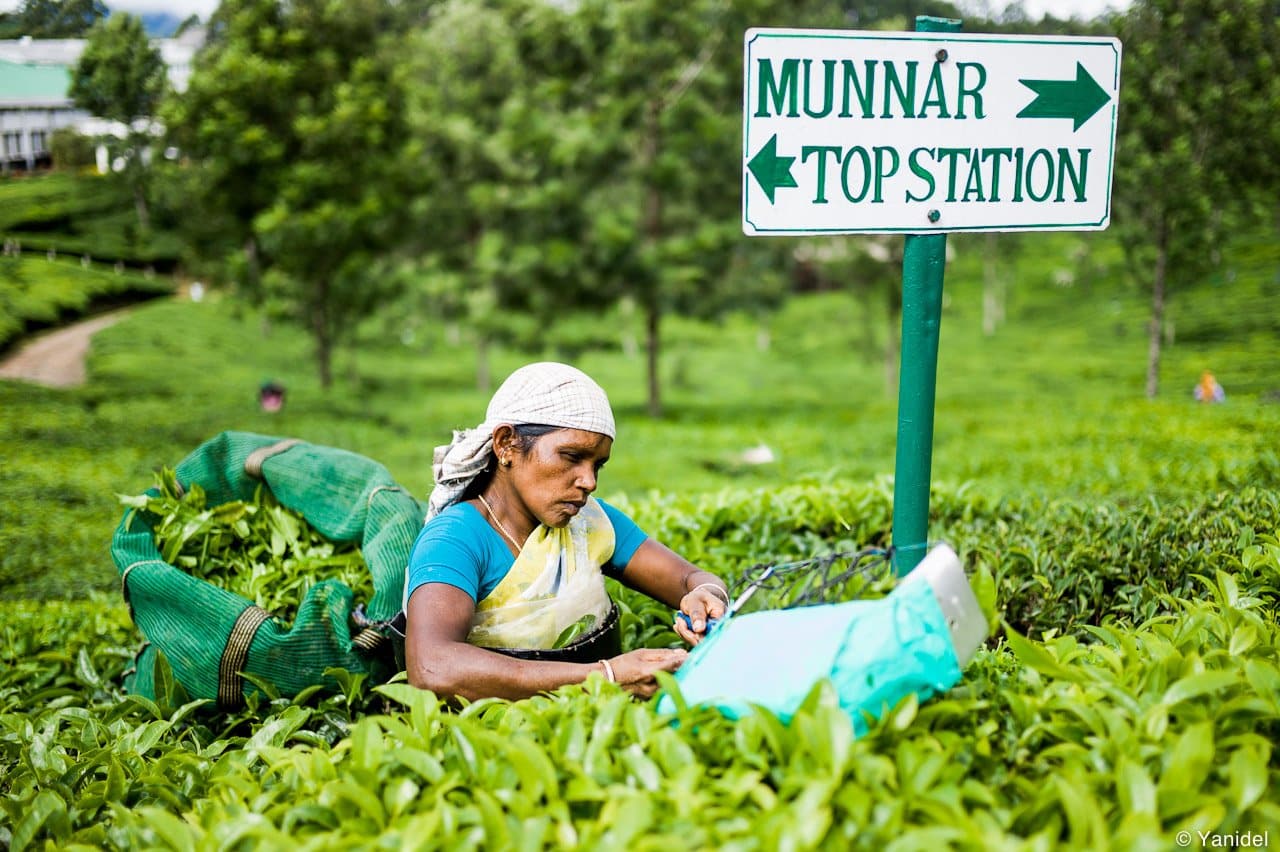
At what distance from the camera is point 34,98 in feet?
21.1

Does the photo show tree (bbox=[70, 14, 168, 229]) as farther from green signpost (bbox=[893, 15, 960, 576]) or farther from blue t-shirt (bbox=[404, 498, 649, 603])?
green signpost (bbox=[893, 15, 960, 576])

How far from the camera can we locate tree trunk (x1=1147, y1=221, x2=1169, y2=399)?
34.2 feet

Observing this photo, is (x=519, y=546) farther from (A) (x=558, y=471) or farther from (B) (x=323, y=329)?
(B) (x=323, y=329)

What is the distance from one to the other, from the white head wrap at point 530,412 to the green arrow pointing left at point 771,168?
1.88 ft

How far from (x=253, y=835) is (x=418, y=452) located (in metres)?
9.31

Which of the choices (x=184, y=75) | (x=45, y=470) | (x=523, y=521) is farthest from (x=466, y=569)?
(x=184, y=75)

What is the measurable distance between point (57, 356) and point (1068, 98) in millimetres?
7593

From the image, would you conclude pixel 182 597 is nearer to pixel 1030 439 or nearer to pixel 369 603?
pixel 369 603

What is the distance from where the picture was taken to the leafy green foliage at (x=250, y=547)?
10.0ft

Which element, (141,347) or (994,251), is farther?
(994,251)

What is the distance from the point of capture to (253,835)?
159 cm

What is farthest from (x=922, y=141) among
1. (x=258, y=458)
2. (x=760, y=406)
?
(x=760, y=406)

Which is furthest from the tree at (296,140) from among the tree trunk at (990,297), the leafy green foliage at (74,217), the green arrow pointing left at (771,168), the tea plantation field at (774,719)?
the tree trunk at (990,297)

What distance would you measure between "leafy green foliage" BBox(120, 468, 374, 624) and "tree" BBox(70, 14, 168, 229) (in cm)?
481
